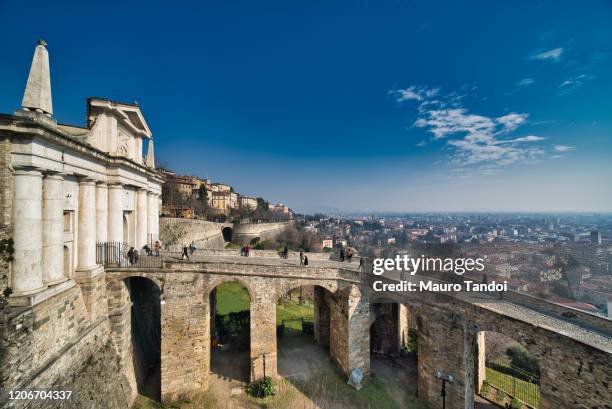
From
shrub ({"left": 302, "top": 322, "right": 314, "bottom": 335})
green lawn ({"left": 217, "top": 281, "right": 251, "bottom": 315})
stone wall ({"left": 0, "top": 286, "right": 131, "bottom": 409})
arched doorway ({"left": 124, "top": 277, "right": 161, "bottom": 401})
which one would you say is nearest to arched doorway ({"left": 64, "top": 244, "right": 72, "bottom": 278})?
stone wall ({"left": 0, "top": 286, "right": 131, "bottom": 409})

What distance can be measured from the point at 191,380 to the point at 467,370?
1419cm

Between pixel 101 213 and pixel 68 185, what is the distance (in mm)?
2750

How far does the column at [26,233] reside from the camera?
30.1 feet

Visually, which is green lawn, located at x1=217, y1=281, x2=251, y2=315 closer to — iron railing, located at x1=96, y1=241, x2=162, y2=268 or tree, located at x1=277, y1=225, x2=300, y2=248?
iron railing, located at x1=96, y1=241, x2=162, y2=268

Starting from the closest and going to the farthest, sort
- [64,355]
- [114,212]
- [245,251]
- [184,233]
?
[64,355], [114,212], [245,251], [184,233]

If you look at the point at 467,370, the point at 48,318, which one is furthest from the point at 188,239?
the point at 467,370

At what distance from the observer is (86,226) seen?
516 inches

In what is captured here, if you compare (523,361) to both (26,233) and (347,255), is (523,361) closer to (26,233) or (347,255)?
(347,255)

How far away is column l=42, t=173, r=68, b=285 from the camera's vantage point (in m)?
10.3

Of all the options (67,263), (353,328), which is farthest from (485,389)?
(67,263)

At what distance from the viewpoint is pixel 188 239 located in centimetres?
3044

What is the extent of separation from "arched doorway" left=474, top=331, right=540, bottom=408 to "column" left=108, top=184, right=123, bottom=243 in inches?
830

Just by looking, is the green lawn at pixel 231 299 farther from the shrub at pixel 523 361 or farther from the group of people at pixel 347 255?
the shrub at pixel 523 361

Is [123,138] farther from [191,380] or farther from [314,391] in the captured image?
[314,391]
